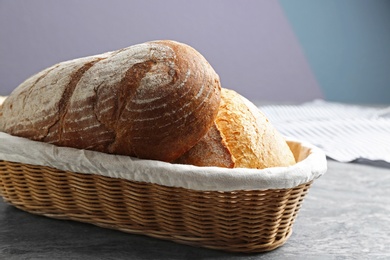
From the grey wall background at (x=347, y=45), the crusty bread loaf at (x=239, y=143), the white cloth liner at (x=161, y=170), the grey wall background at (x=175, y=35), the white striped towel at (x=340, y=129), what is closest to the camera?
the white cloth liner at (x=161, y=170)

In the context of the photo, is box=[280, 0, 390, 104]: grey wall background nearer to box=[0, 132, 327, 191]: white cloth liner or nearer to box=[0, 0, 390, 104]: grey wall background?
box=[0, 0, 390, 104]: grey wall background

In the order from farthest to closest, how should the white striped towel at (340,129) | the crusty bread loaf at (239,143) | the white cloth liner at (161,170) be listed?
the white striped towel at (340,129) < the crusty bread loaf at (239,143) < the white cloth liner at (161,170)

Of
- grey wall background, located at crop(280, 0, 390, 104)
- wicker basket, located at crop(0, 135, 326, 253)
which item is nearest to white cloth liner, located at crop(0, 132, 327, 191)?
wicker basket, located at crop(0, 135, 326, 253)

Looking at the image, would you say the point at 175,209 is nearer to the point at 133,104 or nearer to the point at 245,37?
the point at 133,104

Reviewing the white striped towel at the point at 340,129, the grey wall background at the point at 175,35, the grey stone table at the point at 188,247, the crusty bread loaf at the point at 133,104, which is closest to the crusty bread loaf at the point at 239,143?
the crusty bread loaf at the point at 133,104

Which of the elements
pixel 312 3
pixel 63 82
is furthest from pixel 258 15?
pixel 63 82

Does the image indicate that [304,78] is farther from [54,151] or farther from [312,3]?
[54,151]

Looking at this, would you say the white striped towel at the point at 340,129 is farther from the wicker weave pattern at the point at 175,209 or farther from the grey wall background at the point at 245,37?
the grey wall background at the point at 245,37
